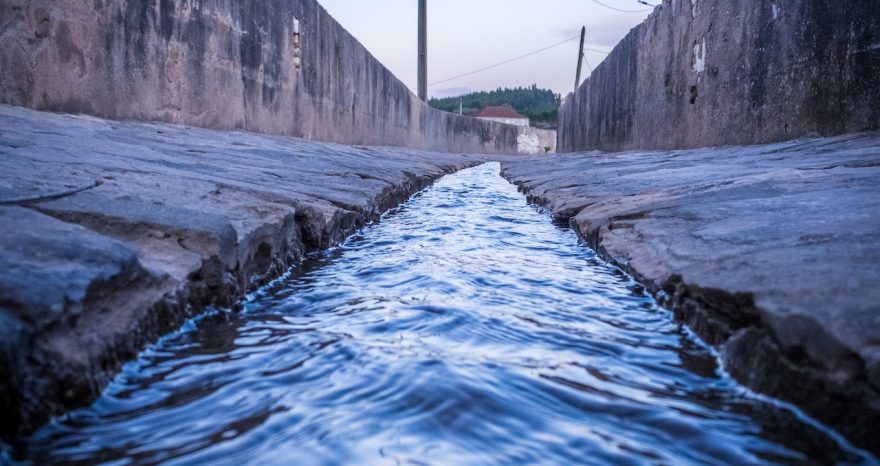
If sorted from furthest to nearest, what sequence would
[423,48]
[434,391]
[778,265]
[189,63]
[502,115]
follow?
[502,115], [423,48], [189,63], [778,265], [434,391]

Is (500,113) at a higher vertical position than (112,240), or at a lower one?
higher

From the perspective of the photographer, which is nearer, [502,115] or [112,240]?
[112,240]

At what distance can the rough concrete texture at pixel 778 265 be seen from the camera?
1.05 metres

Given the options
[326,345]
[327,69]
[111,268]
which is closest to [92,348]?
[111,268]

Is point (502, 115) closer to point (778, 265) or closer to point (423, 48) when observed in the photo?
point (423, 48)

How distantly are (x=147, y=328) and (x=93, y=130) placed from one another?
2.85 metres

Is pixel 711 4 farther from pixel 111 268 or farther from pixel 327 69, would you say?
pixel 111 268

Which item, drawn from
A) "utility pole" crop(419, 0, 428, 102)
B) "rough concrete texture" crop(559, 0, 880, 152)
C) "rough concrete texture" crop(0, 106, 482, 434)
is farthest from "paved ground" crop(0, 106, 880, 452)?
"utility pole" crop(419, 0, 428, 102)

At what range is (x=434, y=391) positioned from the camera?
4.18 ft

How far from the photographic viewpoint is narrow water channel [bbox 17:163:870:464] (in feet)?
3.45

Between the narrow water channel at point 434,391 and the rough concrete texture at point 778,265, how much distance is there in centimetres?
7

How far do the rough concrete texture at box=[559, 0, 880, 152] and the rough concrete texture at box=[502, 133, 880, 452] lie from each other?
1074 millimetres

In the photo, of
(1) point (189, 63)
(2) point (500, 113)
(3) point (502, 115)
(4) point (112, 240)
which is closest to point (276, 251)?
(4) point (112, 240)

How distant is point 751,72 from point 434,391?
218 inches
